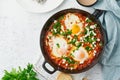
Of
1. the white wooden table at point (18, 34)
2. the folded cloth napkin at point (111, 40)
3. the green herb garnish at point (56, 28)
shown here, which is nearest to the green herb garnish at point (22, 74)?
→ the white wooden table at point (18, 34)

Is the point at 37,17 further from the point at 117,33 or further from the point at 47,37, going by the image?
the point at 117,33

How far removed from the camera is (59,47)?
6.34 ft

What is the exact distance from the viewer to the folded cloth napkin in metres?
1.91

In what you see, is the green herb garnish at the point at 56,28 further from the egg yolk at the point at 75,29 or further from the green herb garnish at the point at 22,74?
the green herb garnish at the point at 22,74

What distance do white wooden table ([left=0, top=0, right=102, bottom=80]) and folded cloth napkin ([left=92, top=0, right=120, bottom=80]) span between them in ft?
0.67

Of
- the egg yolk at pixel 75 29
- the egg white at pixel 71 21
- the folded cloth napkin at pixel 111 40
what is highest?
the egg white at pixel 71 21

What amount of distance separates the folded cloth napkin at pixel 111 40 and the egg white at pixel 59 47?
153mm

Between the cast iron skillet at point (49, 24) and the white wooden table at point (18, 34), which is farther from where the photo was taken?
the white wooden table at point (18, 34)

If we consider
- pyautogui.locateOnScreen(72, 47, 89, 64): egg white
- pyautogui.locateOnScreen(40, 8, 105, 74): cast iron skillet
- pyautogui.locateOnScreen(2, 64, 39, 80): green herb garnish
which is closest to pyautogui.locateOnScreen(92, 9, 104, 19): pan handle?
pyautogui.locateOnScreen(40, 8, 105, 74): cast iron skillet

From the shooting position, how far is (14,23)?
201 cm

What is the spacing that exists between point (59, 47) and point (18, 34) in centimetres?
19

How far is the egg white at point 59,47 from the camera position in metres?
Result: 1.93

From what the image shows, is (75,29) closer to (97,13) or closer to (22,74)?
(97,13)

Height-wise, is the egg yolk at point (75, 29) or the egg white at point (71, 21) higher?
the egg white at point (71, 21)
